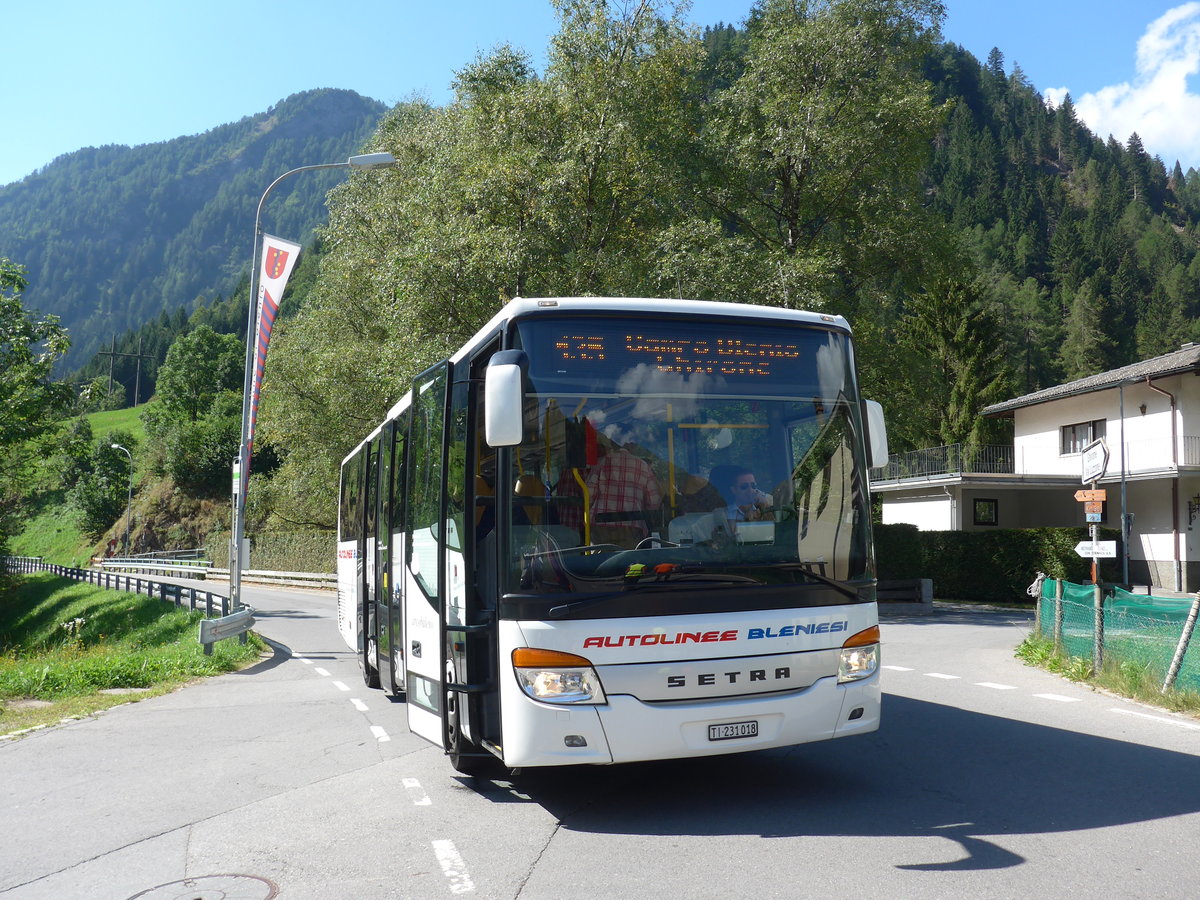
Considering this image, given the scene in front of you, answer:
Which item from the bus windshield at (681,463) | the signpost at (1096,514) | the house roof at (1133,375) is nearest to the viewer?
the bus windshield at (681,463)

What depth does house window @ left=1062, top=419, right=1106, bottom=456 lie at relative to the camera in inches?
1575

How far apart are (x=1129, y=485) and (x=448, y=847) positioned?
39.3 meters

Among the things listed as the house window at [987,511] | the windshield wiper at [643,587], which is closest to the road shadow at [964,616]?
the house window at [987,511]

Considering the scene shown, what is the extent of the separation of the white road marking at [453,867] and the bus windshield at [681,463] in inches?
58.0

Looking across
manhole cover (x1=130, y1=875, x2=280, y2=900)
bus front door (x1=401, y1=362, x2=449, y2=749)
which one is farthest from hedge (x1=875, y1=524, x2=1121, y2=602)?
manhole cover (x1=130, y1=875, x2=280, y2=900)

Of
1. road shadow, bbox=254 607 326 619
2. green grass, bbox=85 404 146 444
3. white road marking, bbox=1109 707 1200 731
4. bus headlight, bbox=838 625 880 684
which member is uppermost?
green grass, bbox=85 404 146 444

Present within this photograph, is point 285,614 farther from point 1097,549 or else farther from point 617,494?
point 617,494

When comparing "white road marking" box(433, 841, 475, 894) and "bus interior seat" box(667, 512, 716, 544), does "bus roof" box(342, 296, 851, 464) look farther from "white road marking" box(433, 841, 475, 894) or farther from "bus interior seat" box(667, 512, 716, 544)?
"white road marking" box(433, 841, 475, 894)

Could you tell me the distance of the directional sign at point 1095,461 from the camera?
12.2 m

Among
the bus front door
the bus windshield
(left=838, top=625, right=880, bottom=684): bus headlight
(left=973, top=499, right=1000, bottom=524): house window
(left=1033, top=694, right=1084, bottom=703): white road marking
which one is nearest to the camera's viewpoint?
the bus windshield

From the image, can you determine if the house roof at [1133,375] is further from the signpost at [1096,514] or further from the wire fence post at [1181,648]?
the wire fence post at [1181,648]

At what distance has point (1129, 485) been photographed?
38875 millimetres

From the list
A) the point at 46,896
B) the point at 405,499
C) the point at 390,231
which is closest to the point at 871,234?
the point at 390,231

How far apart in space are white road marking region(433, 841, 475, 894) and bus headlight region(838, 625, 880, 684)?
2549mm
